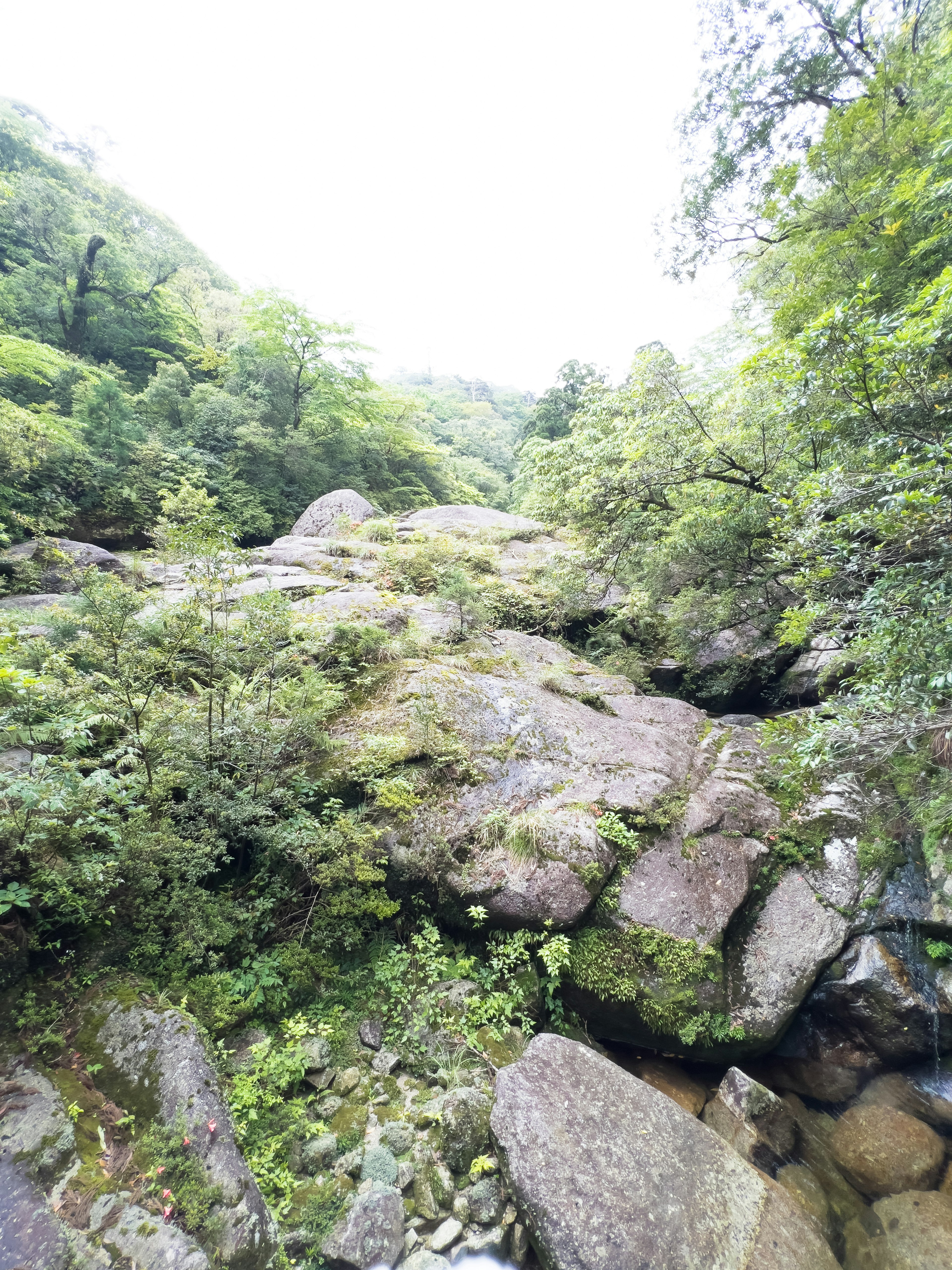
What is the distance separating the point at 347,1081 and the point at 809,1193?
3.43m

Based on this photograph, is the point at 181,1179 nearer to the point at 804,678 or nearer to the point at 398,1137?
the point at 398,1137

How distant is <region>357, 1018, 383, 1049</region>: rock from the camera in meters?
3.56

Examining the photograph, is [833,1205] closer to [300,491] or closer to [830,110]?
[830,110]

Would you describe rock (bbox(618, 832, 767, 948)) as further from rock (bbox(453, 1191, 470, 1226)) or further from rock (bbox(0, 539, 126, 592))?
rock (bbox(0, 539, 126, 592))

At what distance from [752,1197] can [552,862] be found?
2275 millimetres

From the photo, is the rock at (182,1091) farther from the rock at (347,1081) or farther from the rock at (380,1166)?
the rock at (347,1081)

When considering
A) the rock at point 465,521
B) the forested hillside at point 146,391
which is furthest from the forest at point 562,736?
the rock at point 465,521

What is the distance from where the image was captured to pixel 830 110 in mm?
7023

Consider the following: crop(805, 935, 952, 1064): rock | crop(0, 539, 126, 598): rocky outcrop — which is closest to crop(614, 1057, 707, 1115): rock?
crop(805, 935, 952, 1064): rock

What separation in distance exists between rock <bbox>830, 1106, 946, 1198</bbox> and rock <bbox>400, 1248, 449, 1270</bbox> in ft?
10.4

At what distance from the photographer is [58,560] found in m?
8.29

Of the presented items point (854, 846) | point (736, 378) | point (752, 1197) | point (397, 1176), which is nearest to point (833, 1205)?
point (752, 1197)

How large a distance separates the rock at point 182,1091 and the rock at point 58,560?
18.5 feet

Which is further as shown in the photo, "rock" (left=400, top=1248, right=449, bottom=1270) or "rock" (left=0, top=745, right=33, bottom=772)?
"rock" (left=0, top=745, right=33, bottom=772)
